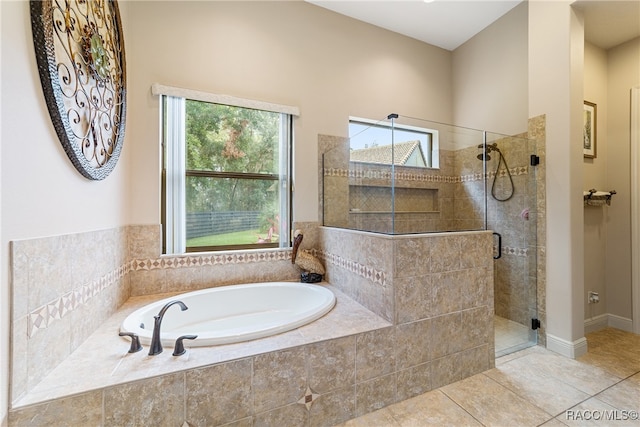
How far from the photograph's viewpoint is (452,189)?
8.30 ft

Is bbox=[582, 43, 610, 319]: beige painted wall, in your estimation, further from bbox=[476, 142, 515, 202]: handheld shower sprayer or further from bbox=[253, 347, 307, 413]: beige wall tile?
bbox=[253, 347, 307, 413]: beige wall tile

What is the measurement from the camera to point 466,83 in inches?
121

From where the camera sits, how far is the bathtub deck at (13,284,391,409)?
1003 mm

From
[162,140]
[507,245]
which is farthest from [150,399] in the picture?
[507,245]

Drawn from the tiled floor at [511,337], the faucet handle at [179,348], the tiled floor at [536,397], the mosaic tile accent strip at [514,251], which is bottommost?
the tiled floor at [536,397]

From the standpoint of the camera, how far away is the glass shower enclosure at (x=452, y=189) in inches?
81.7

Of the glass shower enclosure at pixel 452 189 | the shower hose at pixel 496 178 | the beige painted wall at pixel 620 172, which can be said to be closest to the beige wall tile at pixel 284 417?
the glass shower enclosure at pixel 452 189

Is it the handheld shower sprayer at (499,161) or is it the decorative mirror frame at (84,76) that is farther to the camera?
the handheld shower sprayer at (499,161)

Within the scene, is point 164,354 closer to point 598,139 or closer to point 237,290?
point 237,290

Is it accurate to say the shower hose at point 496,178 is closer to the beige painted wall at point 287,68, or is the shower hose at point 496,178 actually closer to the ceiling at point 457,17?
the beige painted wall at point 287,68

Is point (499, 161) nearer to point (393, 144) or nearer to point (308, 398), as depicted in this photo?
point (393, 144)

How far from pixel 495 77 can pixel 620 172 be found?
4.84 ft

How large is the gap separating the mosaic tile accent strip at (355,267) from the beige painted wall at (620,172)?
2.52 m

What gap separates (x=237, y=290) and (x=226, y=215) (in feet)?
2.21
